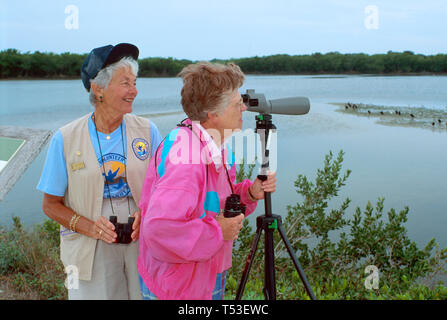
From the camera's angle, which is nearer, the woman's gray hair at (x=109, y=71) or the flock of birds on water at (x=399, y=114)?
the woman's gray hair at (x=109, y=71)

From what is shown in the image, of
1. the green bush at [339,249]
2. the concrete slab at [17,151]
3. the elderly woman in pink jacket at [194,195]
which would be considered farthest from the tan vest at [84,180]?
the green bush at [339,249]

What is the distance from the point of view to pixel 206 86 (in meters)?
1.40

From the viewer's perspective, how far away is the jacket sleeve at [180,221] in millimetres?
1236

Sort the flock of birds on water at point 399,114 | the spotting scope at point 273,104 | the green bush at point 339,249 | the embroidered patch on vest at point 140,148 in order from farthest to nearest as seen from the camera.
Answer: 1. the flock of birds on water at point 399,114
2. the green bush at point 339,249
3. the embroidered patch on vest at point 140,148
4. the spotting scope at point 273,104

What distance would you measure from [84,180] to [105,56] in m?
0.55

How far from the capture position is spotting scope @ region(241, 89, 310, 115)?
167cm

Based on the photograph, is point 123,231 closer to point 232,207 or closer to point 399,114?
point 232,207

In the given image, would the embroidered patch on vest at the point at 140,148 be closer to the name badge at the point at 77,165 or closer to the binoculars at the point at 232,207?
the name badge at the point at 77,165

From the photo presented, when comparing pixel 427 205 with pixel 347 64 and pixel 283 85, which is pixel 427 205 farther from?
pixel 283 85

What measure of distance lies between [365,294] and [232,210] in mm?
2010

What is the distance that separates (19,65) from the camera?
4.55 metres

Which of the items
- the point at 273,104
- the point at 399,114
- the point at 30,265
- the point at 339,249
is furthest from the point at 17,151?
the point at 399,114

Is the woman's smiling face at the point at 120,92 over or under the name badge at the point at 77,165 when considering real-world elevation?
over
